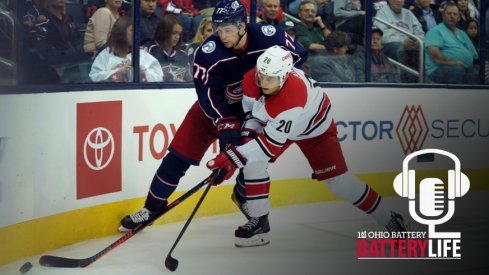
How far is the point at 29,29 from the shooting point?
4305 mm

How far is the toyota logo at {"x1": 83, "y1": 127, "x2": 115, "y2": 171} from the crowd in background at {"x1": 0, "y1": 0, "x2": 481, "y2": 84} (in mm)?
281

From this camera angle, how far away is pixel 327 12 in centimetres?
603

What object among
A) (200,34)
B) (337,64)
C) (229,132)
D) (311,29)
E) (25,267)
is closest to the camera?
(25,267)

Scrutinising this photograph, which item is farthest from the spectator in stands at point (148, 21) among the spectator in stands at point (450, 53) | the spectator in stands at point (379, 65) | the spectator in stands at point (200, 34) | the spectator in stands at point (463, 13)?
the spectator in stands at point (463, 13)

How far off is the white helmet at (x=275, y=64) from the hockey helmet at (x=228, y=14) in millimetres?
247

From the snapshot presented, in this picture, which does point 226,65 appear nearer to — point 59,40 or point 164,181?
point 164,181

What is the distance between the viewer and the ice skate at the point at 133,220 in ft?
15.3

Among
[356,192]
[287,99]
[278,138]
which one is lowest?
[356,192]

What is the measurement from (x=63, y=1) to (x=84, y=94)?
440 millimetres

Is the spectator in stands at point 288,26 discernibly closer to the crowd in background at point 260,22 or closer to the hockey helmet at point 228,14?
the crowd in background at point 260,22

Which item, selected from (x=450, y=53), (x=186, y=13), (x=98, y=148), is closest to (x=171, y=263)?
(x=98, y=148)

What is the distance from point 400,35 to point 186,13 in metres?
1.83

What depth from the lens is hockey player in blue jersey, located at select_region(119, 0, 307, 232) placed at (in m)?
4.32

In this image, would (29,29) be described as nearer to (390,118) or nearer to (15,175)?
(15,175)
